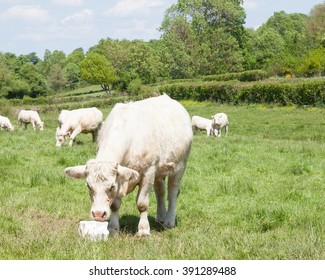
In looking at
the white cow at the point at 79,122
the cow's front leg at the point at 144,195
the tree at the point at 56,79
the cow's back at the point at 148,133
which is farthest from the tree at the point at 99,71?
the cow's front leg at the point at 144,195

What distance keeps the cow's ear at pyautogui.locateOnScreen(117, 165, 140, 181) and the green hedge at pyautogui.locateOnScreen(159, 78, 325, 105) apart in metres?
37.7

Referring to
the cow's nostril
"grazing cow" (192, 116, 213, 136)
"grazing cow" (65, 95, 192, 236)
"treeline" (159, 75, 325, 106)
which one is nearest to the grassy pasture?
the cow's nostril

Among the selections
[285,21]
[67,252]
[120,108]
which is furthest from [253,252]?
[285,21]

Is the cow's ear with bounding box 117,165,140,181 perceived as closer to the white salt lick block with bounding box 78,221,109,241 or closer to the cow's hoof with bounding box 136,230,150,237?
the white salt lick block with bounding box 78,221,109,241

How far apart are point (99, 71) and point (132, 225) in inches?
3966

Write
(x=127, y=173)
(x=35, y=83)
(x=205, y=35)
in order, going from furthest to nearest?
(x=35, y=83), (x=205, y=35), (x=127, y=173)

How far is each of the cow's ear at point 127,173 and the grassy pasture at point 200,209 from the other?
820mm

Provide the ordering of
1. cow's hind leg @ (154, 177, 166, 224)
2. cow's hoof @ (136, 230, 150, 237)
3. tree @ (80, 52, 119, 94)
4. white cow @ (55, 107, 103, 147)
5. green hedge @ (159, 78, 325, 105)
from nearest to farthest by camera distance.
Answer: cow's hoof @ (136, 230, 150, 237) < cow's hind leg @ (154, 177, 166, 224) < white cow @ (55, 107, 103, 147) < green hedge @ (159, 78, 325, 105) < tree @ (80, 52, 119, 94)

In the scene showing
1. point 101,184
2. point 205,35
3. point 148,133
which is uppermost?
point 205,35

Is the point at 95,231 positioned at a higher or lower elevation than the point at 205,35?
lower

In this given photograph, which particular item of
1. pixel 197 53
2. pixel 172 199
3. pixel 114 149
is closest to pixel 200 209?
pixel 172 199

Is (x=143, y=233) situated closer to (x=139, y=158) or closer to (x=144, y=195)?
(x=144, y=195)

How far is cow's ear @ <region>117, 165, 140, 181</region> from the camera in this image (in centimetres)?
643

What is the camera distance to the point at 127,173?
21.3 feet
